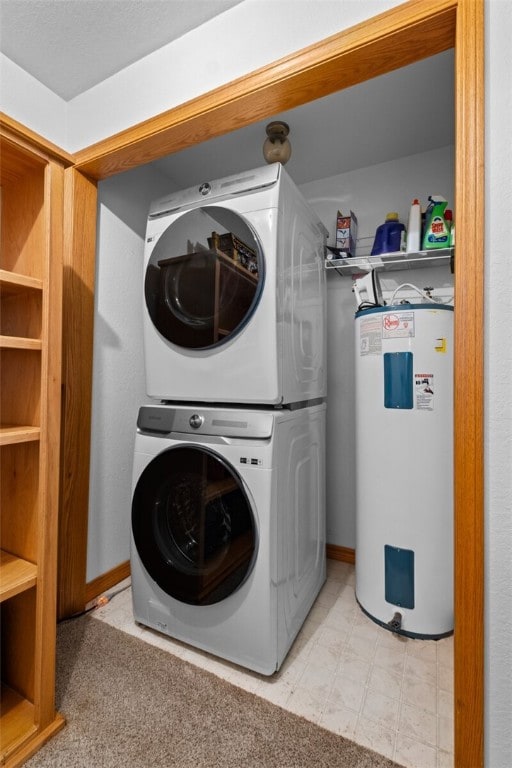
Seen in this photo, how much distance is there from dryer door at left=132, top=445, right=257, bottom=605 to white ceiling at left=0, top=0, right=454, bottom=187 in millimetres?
1560

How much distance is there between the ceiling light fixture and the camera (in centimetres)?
170

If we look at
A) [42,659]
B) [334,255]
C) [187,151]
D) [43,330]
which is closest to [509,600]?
[42,659]

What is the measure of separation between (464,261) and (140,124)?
1.30 m

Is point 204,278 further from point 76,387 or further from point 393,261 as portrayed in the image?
point 393,261

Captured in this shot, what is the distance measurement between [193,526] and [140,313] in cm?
121

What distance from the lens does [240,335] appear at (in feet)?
4.50

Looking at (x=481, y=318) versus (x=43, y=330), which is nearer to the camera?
(x=481, y=318)

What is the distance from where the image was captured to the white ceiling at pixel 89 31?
1.27 metres

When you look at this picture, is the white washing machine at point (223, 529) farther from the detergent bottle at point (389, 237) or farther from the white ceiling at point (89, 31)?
the white ceiling at point (89, 31)

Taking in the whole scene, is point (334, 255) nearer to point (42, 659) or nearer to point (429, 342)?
point (429, 342)

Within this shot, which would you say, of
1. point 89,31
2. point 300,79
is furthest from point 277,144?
point 89,31

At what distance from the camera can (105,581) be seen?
1.79 meters

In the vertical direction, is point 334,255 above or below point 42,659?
above

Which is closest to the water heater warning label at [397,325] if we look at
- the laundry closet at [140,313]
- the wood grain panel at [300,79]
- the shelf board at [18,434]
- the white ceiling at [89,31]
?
the laundry closet at [140,313]
